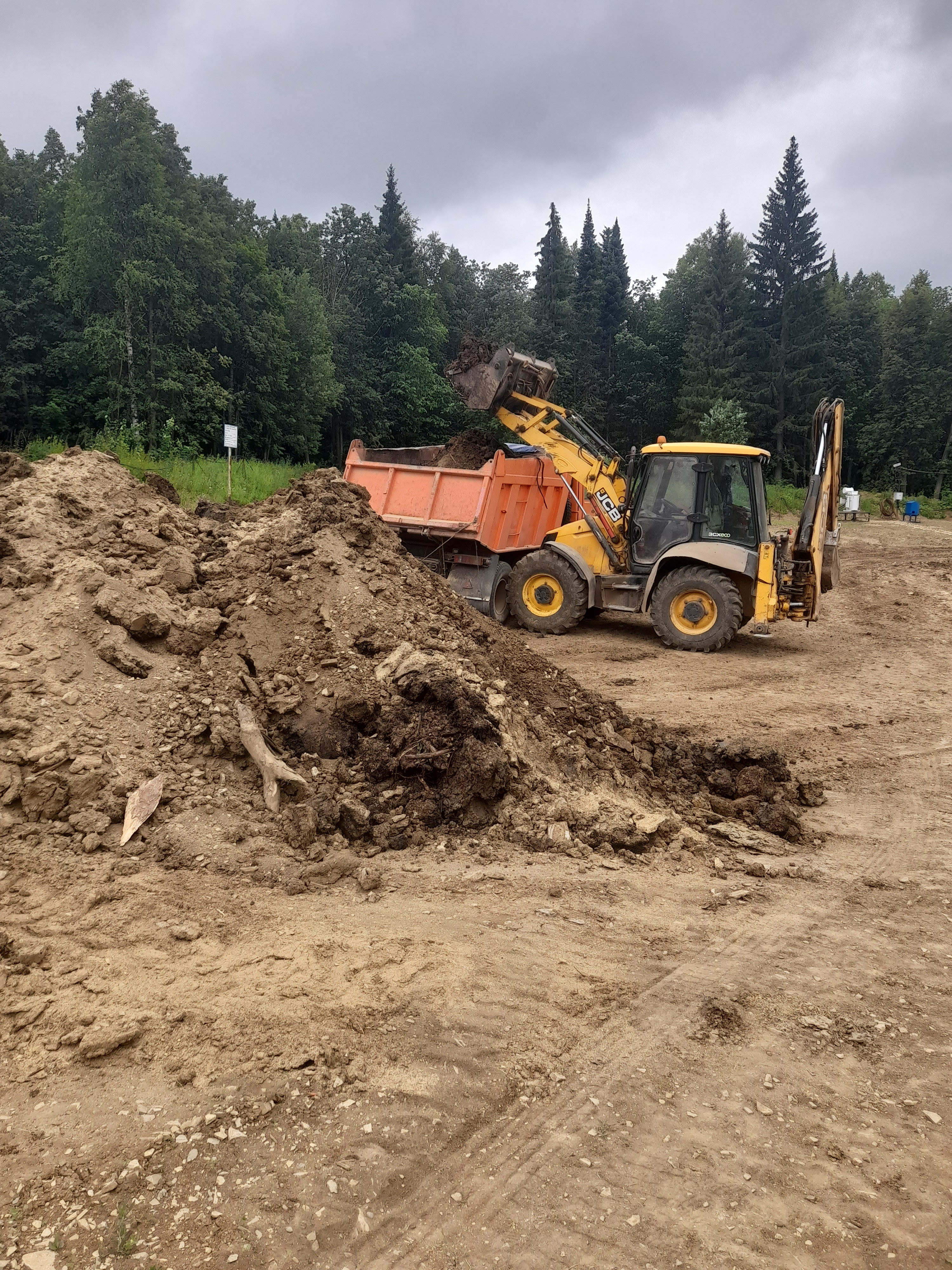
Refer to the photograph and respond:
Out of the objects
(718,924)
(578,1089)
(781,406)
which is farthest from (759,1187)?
(781,406)

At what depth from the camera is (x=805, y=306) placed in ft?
149

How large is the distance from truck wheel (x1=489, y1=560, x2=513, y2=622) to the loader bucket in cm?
237

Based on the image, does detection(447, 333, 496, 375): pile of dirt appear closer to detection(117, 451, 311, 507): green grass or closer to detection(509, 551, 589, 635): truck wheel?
detection(509, 551, 589, 635): truck wheel

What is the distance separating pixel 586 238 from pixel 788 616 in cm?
4566

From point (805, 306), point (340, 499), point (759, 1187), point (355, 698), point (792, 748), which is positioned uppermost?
point (805, 306)

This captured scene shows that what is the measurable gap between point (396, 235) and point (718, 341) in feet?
57.7

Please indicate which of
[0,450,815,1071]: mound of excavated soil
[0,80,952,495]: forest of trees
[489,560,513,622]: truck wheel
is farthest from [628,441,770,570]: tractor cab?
[0,80,952,495]: forest of trees

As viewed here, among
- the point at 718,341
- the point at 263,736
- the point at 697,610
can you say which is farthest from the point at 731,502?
the point at 718,341

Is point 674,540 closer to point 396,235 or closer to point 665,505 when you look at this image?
point 665,505

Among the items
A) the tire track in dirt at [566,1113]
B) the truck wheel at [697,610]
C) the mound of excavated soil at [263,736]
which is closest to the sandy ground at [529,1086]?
the tire track in dirt at [566,1113]

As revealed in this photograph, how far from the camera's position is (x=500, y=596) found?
11961mm

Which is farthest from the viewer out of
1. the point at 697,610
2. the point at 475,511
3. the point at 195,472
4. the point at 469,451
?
the point at 195,472

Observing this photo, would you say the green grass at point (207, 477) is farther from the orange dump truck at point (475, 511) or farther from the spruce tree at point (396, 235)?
the spruce tree at point (396, 235)

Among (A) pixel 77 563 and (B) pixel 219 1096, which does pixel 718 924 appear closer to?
(B) pixel 219 1096
